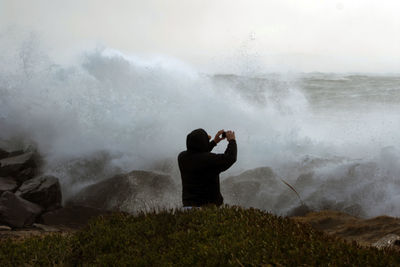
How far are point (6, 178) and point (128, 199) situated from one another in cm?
354

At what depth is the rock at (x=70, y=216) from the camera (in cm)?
1018

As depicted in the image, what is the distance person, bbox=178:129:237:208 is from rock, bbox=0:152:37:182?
8.09 meters

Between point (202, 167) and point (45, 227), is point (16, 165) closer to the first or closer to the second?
point (45, 227)

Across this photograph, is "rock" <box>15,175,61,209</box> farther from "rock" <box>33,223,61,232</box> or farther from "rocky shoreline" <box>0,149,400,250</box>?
"rock" <box>33,223,61,232</box>

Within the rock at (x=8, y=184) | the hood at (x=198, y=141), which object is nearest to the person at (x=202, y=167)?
the hood at (x=198, y=141)

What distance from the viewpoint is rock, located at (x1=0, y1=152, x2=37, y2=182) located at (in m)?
12.5

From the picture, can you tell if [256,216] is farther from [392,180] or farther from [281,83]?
[281,83]

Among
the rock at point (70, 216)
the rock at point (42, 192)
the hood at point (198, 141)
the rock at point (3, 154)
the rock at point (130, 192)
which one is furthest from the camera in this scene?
the rock at point (3, 154)

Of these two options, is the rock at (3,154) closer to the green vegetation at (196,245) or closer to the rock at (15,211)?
the rock at (15,211)

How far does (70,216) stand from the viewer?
10.4 meters

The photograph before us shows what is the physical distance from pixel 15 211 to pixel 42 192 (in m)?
1.49

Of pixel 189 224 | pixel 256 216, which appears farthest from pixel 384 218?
pixel 189 224

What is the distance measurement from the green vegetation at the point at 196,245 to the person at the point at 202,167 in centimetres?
38

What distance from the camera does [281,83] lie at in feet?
97.8
